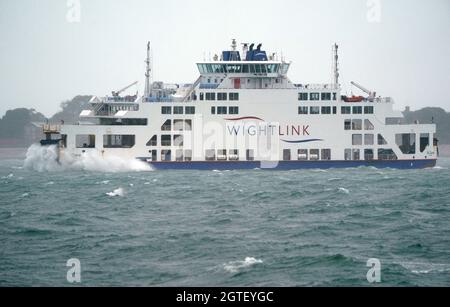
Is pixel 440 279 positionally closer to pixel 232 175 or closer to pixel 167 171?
pixel 232 175

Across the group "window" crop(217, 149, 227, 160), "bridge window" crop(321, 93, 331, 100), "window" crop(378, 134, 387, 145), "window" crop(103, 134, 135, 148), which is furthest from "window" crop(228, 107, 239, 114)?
"window" crop(378, 134, 387, 145)

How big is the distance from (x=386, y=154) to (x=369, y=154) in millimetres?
1576

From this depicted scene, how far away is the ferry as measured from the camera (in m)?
62.5

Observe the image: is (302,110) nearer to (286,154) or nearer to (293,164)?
(286,154)

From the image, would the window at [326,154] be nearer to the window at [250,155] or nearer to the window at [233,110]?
the window at [250,155]

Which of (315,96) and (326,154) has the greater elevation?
(315,96)

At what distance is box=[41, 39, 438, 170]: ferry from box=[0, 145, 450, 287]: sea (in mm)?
12139

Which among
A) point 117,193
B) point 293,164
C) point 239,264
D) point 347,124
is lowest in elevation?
point 239,264

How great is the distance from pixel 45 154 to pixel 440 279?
4771cm

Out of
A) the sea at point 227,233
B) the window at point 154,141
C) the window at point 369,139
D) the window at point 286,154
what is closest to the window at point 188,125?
the window at point 154,141

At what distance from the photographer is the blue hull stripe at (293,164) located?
6234 cm

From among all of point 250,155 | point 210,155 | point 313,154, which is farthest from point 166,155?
point 313,154

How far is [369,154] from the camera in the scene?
Result: 210 ft
